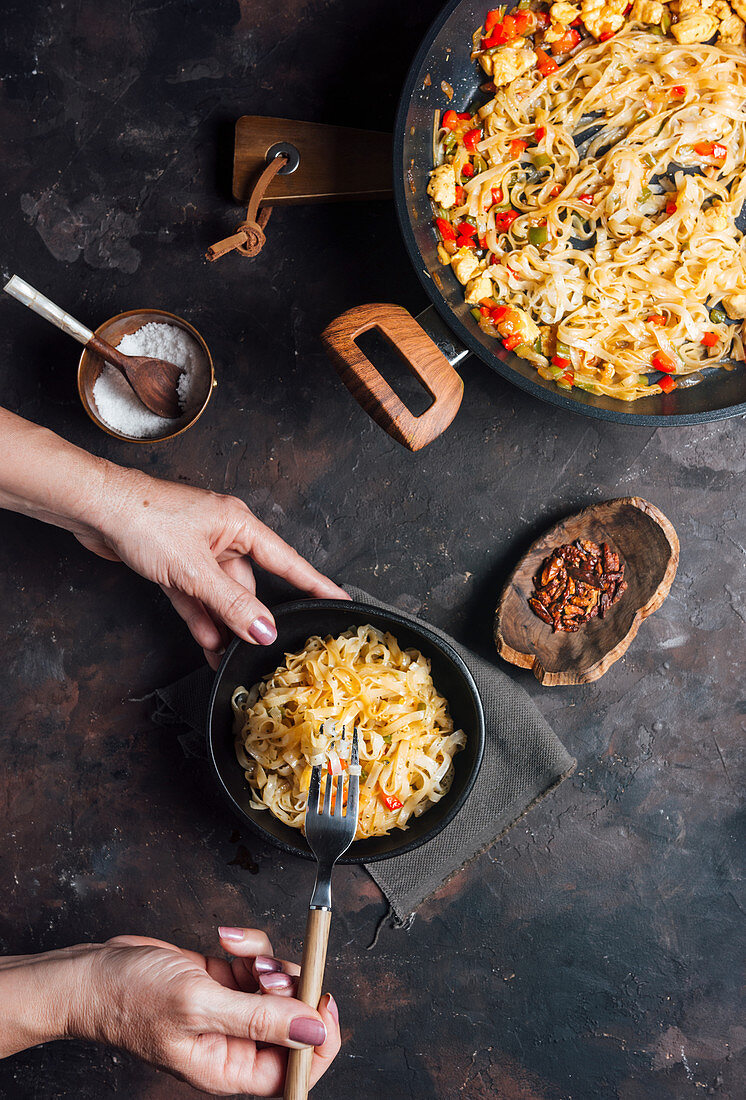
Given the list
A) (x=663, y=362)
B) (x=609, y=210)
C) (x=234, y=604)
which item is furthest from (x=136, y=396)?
(x=663, y=362)

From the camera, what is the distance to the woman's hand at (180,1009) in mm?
2240

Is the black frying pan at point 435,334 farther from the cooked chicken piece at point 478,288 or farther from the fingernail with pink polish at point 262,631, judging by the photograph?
the fingernail with pink polish at point 262,631

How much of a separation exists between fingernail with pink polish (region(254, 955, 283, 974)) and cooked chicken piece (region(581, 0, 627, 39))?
147 inches

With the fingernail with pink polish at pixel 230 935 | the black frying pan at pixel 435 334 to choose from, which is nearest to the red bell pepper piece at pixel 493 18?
the black frying pan at pixel 435 334

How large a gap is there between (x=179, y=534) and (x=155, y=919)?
1790 mm

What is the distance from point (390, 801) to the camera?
2.85 m

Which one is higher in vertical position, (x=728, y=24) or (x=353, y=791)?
(x=728, y=24)

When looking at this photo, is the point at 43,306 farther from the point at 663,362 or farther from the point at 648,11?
the point at 648,11

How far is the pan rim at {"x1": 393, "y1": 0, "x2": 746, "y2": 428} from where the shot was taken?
2.69m

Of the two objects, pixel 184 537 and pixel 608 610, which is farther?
pixel 608 610

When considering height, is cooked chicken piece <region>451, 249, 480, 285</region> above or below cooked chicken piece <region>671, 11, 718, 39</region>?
below

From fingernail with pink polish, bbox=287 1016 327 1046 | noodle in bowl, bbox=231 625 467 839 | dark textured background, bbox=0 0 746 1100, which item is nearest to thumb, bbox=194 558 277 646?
noodle in bowl, bbox=231 625 467 839

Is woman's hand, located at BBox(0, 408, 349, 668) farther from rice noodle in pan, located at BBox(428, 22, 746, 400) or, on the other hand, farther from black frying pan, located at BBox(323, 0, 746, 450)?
rice noodle in pan, located at BBox(428, 22, 746, 400)

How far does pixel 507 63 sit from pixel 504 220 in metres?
0.59
